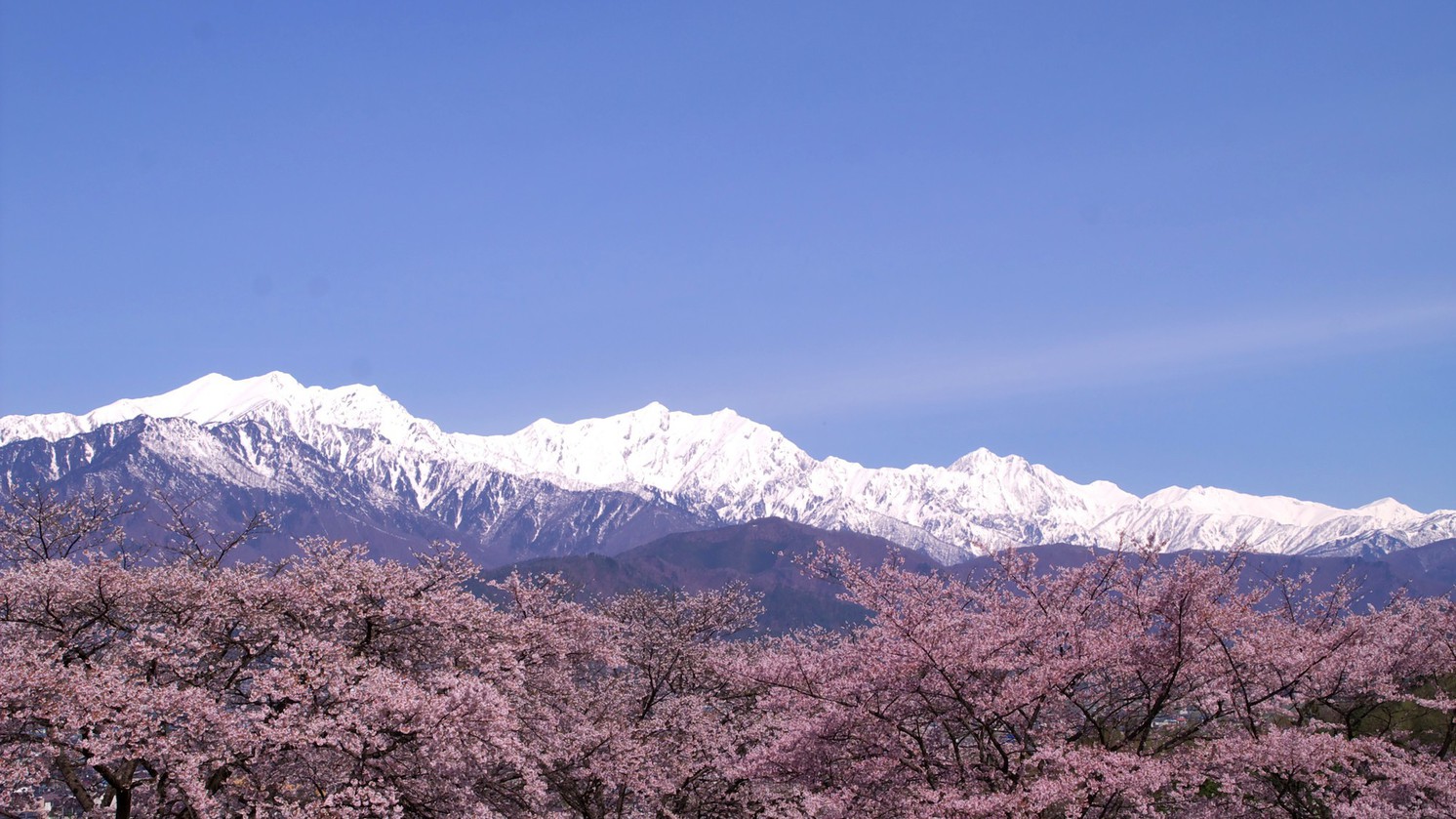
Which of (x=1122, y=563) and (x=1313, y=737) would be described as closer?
(x=1313, y=737)

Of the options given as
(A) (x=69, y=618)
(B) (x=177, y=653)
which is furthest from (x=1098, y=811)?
(A) (x=69, y=618)

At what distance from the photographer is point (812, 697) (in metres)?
20.0

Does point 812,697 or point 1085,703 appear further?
point 812,697

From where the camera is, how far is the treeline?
1705 centimetres

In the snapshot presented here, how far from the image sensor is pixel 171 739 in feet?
56.3

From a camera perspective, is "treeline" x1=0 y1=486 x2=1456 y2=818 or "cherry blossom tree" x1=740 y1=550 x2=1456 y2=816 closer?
"cherry blossom tree" x1=740 y1=550 x2=1456 y2=816

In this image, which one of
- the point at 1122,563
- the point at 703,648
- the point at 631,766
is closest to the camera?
the point at 1122,563

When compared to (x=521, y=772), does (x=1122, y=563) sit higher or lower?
higher

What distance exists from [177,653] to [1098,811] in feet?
59.3

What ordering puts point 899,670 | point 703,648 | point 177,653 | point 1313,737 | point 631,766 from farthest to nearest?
point 703,648, point 631,766, point 177,653, point 899,670, point 1313,737

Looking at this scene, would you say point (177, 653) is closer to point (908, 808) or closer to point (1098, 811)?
point (908, 808)

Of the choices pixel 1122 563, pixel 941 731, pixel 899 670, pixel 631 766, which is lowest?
pixel 631 766

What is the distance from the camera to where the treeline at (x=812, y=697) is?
55.9 feet

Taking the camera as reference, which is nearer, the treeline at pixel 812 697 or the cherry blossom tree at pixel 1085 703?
the cherry blossom tree at pixel 1085 703
